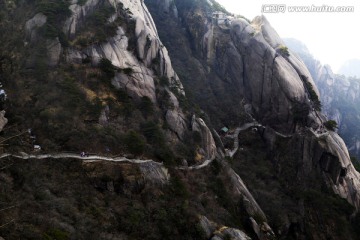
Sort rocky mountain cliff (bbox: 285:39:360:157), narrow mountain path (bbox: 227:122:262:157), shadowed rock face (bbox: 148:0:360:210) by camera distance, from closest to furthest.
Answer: shadowed rock face (bbox: 148:0:360:210)
narrow mountain path (bbox: 227:122:262:157)
rocky mountain cliff (bbox: 285:39:360:157)

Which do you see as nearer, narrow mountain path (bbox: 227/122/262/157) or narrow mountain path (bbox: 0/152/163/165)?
narrow mountain path (bbox: 0/152/163/165)

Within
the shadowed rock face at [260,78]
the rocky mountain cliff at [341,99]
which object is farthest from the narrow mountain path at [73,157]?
the rocky mountain cliff at [341,99]

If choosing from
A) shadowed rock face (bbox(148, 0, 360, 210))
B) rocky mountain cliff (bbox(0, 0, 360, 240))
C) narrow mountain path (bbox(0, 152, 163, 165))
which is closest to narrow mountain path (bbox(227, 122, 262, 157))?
rocky mountain cliff (bbox(0, 0, 360, 240))

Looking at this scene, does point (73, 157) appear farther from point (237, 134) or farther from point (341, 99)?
point (341, 99)

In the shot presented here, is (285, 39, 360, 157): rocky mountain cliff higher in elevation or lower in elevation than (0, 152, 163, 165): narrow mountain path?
lower

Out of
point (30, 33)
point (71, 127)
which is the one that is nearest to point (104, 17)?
point (30, 33)

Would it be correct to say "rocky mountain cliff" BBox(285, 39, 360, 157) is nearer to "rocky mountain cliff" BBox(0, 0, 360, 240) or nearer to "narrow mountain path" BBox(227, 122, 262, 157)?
"rocky mountain cliff" BBox(0, 0, 360, 240)
